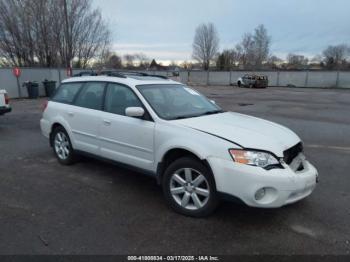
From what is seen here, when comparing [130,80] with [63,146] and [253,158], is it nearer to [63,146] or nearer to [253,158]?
[63,146]

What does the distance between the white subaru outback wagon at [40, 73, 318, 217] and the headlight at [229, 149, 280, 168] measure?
0.03ft

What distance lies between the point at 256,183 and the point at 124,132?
78.7 inches

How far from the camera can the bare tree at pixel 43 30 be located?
2505 centimetres

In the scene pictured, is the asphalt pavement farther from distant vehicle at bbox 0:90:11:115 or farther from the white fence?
the white fence

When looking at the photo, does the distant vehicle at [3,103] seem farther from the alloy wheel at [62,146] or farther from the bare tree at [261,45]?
the bare tree at [261,45]

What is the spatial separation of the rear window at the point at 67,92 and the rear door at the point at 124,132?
102 centimetres

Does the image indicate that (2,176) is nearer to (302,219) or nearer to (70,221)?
(70,221)

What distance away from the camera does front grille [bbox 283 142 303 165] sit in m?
3.54

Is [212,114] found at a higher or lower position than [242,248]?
higher

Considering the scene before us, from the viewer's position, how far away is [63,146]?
566 cm

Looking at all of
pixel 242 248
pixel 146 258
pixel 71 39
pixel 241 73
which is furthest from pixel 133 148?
pixel 241 73

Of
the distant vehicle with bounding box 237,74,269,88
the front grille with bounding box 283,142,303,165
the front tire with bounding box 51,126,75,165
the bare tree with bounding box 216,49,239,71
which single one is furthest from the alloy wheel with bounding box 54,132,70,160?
→ the bare tree with bounding box 216,49,239,71

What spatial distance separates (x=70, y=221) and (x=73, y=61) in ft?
95.9

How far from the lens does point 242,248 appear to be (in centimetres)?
305
